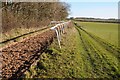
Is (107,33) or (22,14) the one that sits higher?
(22,14)

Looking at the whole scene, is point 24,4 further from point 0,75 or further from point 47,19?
point 0,75

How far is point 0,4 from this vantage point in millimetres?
19359

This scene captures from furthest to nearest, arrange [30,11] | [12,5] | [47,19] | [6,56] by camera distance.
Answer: [47,19] < [30,11] < [12,5] < [6,56]

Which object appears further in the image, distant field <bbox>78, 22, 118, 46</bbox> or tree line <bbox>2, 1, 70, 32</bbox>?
distant field <bbox>78, 22, 118, 46</bbox>

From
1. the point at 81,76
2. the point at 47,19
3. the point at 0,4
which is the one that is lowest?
the point at 47,19

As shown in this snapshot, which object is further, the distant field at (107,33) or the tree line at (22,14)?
the distant field at (107,33)

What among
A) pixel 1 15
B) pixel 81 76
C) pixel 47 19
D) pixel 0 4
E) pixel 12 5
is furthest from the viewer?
pixel 47 19

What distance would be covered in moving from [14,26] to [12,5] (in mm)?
4124

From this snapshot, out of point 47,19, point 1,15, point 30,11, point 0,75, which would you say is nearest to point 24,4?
point 30,11

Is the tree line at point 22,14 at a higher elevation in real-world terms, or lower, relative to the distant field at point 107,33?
higher

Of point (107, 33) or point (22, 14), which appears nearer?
point (22, 14)

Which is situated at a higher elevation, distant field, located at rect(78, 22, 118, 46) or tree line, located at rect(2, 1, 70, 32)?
tree line, located at rect(2, 1, 70, 32)

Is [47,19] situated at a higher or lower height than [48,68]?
lower

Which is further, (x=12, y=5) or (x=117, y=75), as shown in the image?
(x=12, y=5)
